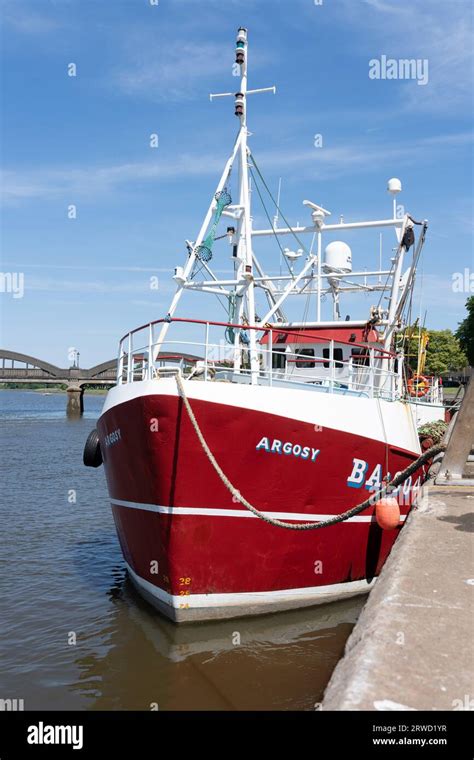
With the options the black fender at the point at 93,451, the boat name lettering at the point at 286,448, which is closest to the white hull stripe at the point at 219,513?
the boat name lettering at the point at 286,448

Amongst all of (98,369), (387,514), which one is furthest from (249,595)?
(98,369)

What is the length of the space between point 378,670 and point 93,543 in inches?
484

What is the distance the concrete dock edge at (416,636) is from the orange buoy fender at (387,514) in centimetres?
370

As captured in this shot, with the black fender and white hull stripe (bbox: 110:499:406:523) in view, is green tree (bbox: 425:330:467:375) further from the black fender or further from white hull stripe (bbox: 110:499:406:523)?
white hull stripe (bbox: 110:499:406:523)

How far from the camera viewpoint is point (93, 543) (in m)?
14.8

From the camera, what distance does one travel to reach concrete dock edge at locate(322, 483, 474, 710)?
3.29 metres

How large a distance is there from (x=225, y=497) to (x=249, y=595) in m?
1.64

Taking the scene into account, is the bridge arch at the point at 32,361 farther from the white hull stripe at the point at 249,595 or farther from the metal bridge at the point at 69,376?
the white hull stripe at the point at 249,595

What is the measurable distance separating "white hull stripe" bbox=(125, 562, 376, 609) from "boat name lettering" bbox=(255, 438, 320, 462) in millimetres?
2154

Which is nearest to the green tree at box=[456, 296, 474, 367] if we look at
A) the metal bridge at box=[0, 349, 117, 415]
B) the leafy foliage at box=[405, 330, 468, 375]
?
the leafy foliage at box=[405, 330, 468, 375]

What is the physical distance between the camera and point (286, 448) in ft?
29.5

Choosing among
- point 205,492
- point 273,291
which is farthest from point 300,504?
point 273,291

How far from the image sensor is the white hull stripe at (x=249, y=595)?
897cm

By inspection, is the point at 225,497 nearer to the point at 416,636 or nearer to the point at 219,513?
the point at 219,513
